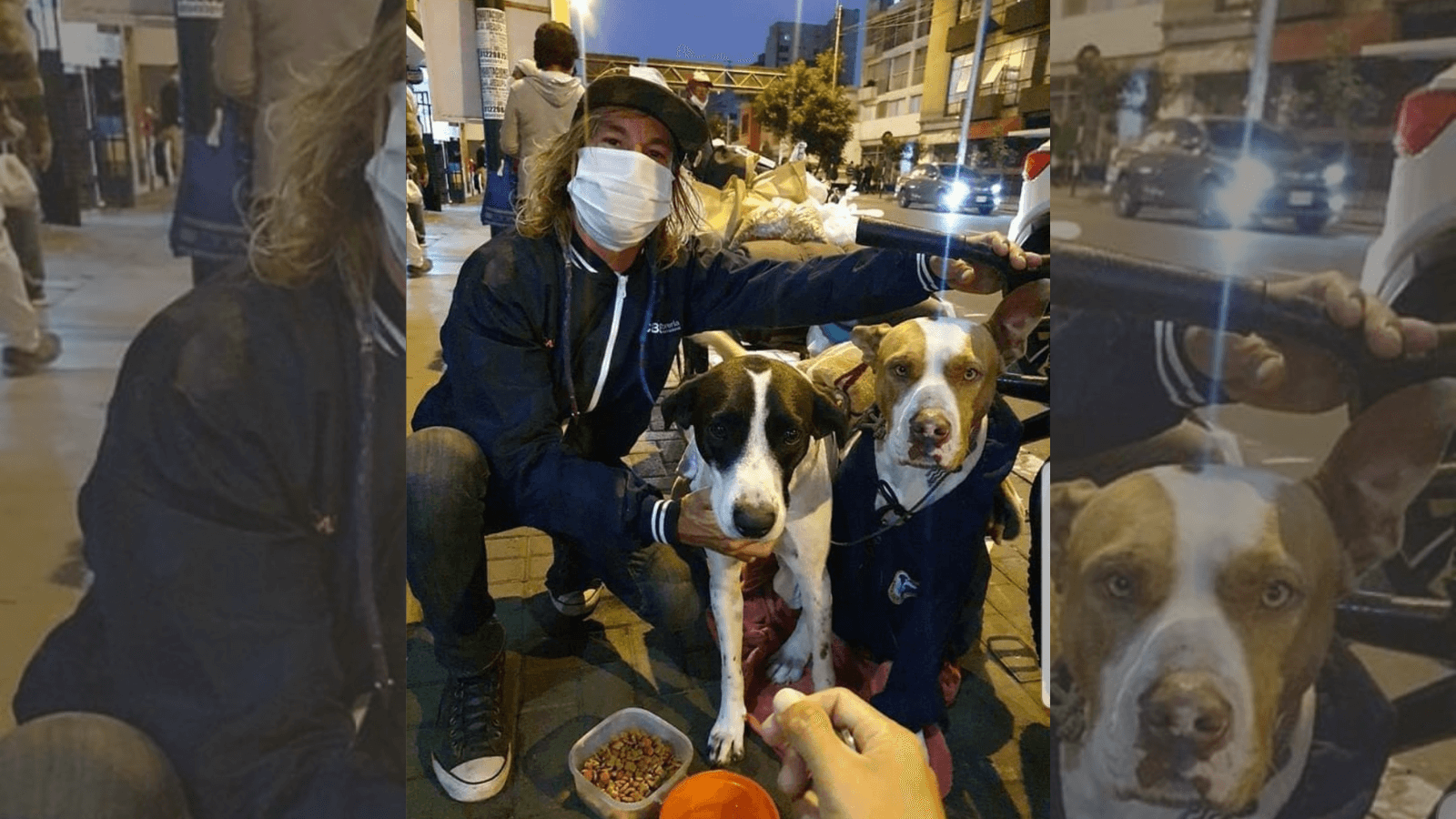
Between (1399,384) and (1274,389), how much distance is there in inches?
6.1

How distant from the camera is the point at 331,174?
32.5 inches

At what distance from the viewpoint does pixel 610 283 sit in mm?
1796

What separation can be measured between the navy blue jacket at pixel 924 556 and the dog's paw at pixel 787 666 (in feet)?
0.94

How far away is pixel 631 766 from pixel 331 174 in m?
1.34

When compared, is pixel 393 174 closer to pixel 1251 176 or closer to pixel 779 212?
pixel 1251 176

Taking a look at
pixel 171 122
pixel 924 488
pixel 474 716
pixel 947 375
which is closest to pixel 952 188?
pixel 947 375

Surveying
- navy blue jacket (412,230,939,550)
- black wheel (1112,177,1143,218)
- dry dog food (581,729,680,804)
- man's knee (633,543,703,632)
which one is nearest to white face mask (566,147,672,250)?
navy blue jacket (412,230,939,550)

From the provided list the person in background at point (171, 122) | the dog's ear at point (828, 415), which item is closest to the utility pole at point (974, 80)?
the dog's ear at point (828, 415)

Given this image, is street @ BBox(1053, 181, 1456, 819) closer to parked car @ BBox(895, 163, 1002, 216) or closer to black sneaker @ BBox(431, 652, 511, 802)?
parked car @ BBox(895, 163, 1002, 216)

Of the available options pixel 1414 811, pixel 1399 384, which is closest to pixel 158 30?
pixel 1399 384

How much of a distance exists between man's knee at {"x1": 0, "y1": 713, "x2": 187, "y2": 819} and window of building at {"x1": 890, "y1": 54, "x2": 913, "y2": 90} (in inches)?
55.8

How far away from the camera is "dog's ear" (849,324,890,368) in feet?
5.63

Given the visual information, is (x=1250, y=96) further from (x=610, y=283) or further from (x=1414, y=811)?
(x=610, y=283)

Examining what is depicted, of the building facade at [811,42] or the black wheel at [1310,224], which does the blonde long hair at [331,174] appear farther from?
the black wheel at [1310,224]
